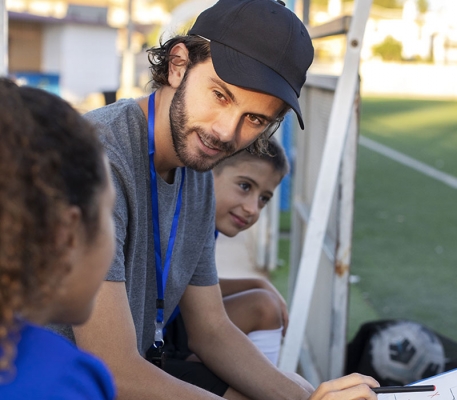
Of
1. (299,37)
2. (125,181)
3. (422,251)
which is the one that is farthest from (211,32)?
(422,251)

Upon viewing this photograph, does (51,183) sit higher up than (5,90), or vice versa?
(5,90)

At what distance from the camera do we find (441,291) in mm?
5930

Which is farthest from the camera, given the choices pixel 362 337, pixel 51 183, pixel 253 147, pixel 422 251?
pixel 422 251

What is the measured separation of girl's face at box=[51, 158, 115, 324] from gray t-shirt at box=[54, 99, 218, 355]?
0.66 m

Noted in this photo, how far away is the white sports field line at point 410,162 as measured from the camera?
11820 mm

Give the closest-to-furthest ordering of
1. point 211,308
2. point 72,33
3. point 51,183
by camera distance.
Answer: point 51,183 → point 211,308 → point 72,33

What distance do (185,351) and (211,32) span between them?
1.32 meters

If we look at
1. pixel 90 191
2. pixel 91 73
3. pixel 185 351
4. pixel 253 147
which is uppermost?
pixel 90 191

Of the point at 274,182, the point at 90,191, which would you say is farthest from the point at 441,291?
the point at 90,191

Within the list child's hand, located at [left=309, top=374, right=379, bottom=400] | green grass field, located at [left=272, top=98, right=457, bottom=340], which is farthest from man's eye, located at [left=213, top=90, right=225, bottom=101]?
green grass field, located at [left=272, top=98, right=457, bottom=340]

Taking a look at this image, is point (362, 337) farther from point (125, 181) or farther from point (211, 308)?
point (125, 181)

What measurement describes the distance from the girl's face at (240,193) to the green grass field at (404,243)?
6.97ft

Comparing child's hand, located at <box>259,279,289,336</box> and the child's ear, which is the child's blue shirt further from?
child's hand, located at <box>259,279,289,336</box>

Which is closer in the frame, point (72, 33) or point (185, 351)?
point (185, 351)
